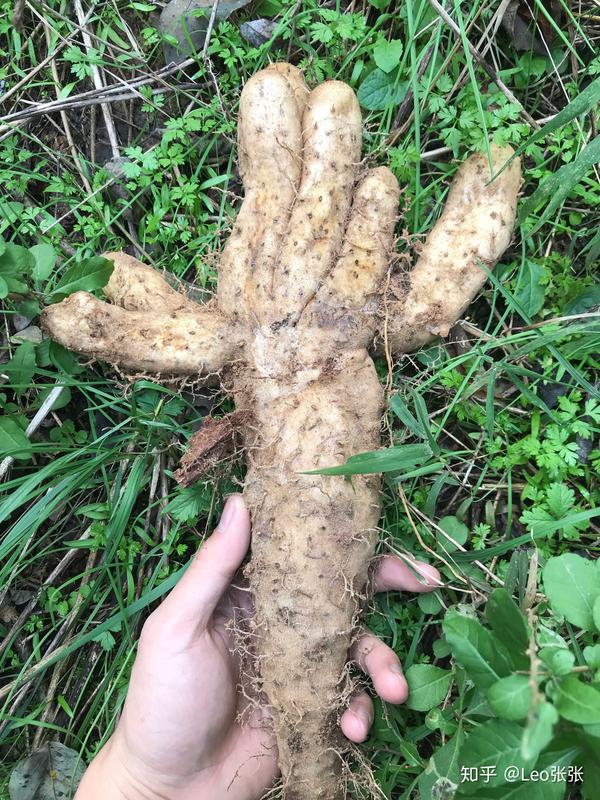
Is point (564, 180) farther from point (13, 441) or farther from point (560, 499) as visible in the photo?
point (13, 441)

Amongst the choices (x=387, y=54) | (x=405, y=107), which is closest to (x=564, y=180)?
(x=405, y=107)

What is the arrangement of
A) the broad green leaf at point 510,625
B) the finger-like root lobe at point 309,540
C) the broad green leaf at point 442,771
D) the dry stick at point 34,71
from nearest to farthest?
1. the broad green leaf at point 510,625
2. the broad green leaf at point 442,771
3. the finger-like root lobe at point 309,540
4. the dry stick at point 34,71

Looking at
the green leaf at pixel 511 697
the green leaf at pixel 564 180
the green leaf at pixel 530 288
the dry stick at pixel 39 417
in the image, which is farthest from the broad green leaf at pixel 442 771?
the dry stick at pixel 39 417

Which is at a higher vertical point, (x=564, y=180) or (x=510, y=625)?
(x=564, y=180)

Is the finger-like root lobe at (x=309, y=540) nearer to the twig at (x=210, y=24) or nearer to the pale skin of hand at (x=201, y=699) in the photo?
the pale skin of hand at (x=201, y=699)

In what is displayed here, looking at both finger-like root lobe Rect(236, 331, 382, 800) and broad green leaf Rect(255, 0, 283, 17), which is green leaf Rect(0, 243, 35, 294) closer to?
finger-like root lobe Rect(236, 331, 382, 800)

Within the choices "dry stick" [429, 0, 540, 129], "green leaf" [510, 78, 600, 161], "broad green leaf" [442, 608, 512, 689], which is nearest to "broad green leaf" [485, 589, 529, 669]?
"broad green leaf" [442, 608, 512, 689]
